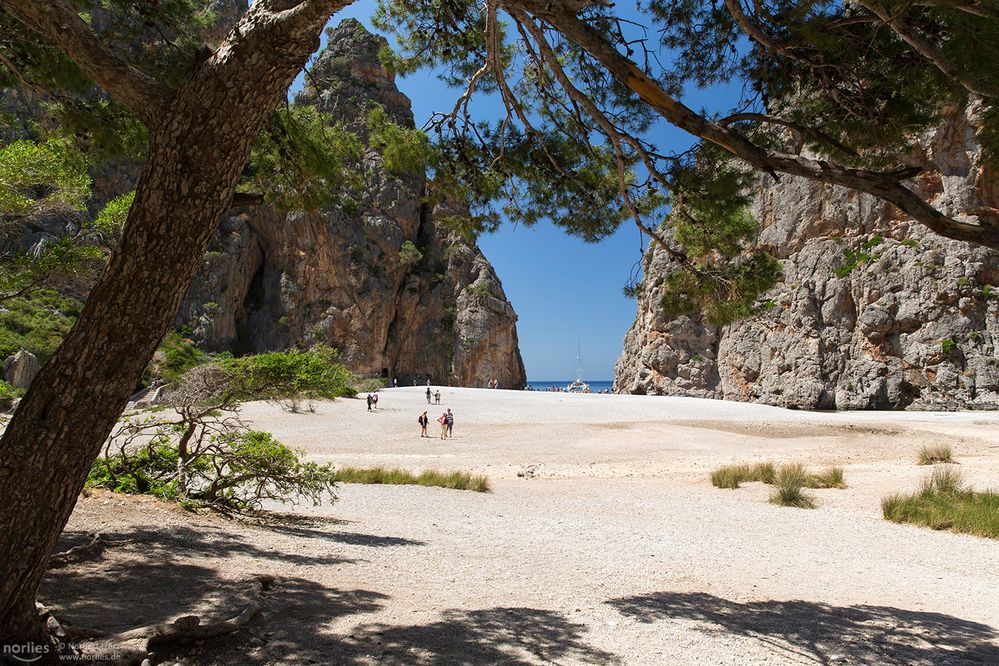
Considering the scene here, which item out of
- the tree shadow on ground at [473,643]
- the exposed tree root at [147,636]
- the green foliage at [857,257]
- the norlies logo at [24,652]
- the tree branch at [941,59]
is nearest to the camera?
the norlies logo at [24,652]

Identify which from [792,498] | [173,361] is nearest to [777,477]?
[792,498]

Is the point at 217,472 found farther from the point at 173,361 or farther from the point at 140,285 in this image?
the point at 173,361

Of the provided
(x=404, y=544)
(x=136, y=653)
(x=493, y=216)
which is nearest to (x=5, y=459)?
(x=136, y=653)

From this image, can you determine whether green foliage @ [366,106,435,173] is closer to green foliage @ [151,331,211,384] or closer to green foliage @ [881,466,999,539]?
green foliage @ [151,331,211,384]

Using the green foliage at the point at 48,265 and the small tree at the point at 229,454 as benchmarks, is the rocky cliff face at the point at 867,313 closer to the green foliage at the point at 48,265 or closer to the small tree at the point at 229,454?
the small tree at the point at 229,454

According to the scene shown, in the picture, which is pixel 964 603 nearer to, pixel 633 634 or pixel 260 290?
pixel 633 634

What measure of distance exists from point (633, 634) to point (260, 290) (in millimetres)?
52012

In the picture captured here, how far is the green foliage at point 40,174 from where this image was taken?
13.9 feet

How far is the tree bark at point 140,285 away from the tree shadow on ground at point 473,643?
4.24 feet

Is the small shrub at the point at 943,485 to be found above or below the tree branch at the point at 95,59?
below

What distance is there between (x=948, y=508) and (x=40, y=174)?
10.4m

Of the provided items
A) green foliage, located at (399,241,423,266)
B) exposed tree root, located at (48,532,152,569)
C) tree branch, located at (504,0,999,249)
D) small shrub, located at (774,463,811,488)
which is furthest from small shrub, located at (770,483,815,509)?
green foliage, located at (399,241,423,266)

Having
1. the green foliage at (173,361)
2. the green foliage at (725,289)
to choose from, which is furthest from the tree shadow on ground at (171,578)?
the green foliage at (725,289)

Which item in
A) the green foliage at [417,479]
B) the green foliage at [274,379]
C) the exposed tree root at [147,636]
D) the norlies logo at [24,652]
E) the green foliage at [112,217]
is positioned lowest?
the green foliage at [417,479]
